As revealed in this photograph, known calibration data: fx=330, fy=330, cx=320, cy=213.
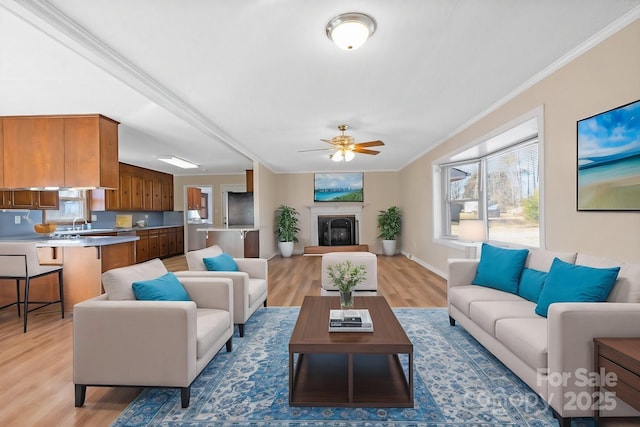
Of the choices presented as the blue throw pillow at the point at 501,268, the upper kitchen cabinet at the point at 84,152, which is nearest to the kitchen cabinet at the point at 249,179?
the upper kitchen cabinet at the point at 84,152

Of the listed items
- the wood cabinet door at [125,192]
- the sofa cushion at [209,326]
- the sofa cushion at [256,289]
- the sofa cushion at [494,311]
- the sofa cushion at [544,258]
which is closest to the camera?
the sofa cushion at [209,326]

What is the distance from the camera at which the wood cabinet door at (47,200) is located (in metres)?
5.34

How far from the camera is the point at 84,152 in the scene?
12.6 ft

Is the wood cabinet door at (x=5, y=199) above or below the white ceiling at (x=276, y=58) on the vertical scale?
below

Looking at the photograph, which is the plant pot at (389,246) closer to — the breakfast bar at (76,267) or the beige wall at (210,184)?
the beige wall at (210,184)

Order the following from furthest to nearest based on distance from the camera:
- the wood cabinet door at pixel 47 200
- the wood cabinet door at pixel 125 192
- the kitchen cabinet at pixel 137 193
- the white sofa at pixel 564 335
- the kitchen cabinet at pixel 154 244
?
the kitchen cabinet at pixel 154 244
the wood cabinet door at pixel 125 192
the kitchen cabinet at pixel 137 193
the wood cabinet door at pixel 47 200
the white sofa at pixel 564 335

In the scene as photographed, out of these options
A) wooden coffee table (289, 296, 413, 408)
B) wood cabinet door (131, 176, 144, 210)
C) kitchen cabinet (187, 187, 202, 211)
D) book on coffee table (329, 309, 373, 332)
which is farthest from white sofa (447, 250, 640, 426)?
kitchen cabinet (187, 187, 202, 211)

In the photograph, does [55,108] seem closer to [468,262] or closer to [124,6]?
[124,6]

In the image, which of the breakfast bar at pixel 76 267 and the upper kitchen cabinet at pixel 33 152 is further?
the breakfast bar at pixel 76 267

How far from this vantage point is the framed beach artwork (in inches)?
83.6

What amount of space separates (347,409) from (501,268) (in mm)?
1951

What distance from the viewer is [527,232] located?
13.8 feet

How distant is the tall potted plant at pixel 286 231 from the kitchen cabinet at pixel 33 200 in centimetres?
469

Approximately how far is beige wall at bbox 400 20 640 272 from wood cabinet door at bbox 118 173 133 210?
7.27m
